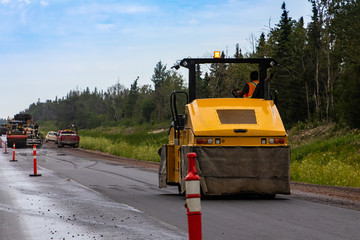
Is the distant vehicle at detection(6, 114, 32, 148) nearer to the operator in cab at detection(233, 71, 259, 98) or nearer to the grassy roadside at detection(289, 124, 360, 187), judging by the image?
the grassy roadside at detection(289, 124, 360, 187)

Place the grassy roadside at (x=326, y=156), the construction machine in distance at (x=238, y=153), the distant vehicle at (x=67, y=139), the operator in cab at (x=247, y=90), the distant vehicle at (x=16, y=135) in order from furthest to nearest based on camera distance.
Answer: the distant vehicle at (x=67, y=139) → the distant vehicle at (x=16, y=135) → the grassy roadside at (x=326, y=156) → the operator in cab at (x=247, y=90) → the construction machine in distance at (x=238, y=153)

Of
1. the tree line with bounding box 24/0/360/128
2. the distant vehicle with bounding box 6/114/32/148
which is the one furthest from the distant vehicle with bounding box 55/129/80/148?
the tree line with bounding box 24/0/360/128

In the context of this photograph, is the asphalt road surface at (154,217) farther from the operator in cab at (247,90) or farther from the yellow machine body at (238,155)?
the operator in cab at (247,90)

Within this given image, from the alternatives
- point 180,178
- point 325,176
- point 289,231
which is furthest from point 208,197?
point 325,176

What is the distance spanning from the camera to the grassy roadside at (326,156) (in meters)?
17.4

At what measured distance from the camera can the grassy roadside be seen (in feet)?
57.1

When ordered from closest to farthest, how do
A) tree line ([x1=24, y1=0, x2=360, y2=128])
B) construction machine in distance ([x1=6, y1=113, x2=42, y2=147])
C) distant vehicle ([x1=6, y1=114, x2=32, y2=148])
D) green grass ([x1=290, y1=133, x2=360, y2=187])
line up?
green grass ([x1=290, y1=133, x2=360, y2=187]) → tree line ([x1=24, y1=0, x2=360, y2=128]) → distant vehicle ([x1=6, y1=114, x2=32, y2=148]) → construction machine in distance ([x1=6, y1=113, x2=42, y2=147])

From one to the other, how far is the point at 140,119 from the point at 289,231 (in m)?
115

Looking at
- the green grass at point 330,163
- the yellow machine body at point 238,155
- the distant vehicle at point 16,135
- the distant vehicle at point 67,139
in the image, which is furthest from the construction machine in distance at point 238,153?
the distant vehicle at point 67,139

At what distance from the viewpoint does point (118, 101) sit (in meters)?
159

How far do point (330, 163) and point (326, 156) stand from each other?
734 centimetres

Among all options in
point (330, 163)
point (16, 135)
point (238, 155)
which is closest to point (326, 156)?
point (330, 163)

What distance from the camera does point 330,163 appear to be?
20.0 metres

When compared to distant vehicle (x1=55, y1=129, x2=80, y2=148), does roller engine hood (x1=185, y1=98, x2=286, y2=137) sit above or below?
above
